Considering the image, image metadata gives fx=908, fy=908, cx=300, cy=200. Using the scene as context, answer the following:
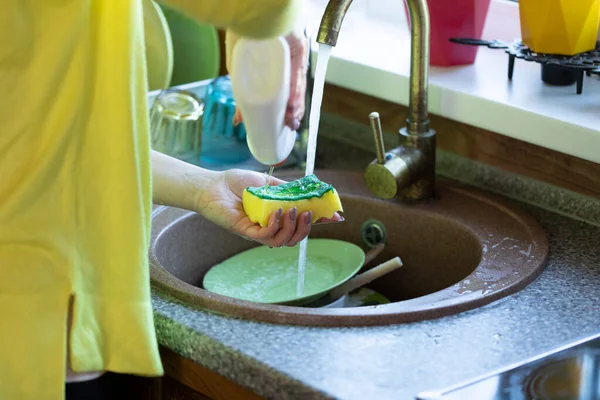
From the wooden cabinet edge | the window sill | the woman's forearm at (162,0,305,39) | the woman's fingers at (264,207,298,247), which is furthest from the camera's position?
the window sill

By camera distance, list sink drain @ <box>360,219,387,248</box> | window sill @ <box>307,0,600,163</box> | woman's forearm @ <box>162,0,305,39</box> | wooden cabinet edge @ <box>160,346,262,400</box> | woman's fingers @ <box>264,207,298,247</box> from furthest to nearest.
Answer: sink drain @ <box>360,219,387,248</box> → window sill @ <box>307,0,600,163</box> → woman's fingers @ <box>264,207,298,247</box> → wooden cabinet edge @ <box>160,346,262,400</box> → woman's forearm @ <box>162,0,305,39</box>

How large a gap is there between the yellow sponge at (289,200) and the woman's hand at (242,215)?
0.01 metres

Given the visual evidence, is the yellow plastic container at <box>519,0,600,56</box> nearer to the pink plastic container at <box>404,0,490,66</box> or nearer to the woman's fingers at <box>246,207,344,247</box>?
the pink plastic container at <box>404,0,490,66</box>

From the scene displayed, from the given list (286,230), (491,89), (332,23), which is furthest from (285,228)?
(491,89)

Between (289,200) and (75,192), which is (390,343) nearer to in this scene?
(289,200)

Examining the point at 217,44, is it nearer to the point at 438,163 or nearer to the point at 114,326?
the point at 438,163

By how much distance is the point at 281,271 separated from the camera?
1.43 meters

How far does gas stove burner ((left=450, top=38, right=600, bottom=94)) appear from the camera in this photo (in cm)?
133

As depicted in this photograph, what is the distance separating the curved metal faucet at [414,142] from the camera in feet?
4.31

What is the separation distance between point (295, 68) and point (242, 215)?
0.67ft

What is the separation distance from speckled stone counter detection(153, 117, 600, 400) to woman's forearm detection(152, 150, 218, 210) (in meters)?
0.14

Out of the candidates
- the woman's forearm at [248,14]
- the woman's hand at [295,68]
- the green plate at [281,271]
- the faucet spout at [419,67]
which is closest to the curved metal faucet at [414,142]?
the faucet spout at [419,67]

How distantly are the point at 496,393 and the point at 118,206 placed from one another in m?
0.43

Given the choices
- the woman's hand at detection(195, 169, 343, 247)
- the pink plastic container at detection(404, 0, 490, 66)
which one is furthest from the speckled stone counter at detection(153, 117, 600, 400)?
the pink plastic container at detection(404, 0, 490, 66)
